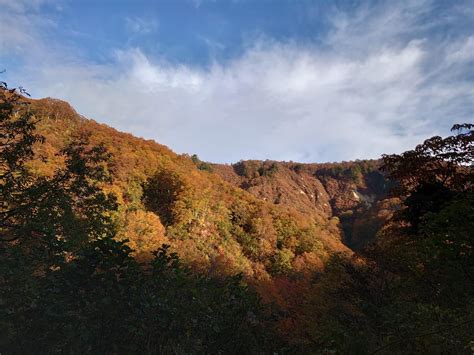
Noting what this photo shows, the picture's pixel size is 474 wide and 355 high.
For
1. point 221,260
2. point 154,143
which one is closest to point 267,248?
point 221,260

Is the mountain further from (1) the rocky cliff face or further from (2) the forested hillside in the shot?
(1) the rocky cliff face

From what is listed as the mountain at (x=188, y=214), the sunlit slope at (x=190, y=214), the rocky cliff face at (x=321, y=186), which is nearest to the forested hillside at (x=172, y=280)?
the mountain at (x=188, y=214)

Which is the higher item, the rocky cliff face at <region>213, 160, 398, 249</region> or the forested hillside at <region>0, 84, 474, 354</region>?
the rocky cliff face at <region>213, 160, 398, 249</region>

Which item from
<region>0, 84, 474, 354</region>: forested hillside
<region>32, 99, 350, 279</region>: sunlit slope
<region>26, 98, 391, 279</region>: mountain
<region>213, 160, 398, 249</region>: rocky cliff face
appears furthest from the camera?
<region>213, 160, 398, 249</region>: rocky cliff face

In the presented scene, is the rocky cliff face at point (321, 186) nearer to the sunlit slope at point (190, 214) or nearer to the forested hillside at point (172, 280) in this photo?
the sunlit slope at point (190, 214)

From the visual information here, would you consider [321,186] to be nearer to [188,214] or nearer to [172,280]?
[188,214]

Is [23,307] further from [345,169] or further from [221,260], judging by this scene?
[345,169]

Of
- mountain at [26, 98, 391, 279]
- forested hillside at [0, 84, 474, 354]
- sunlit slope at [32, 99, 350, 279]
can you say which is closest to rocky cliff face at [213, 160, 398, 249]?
sunlit slope at [32, 99, 350, 279]

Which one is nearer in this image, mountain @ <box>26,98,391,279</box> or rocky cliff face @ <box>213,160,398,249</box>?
mountain @ <box>26,98,391,279</box>

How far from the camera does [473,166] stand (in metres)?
12.5

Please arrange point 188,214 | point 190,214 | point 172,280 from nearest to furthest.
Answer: point 172,280, point 188,214, point 190,214

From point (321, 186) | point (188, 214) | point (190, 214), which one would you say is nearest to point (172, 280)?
point (188, 214)

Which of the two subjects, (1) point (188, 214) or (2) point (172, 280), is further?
(1) point (188, 214)

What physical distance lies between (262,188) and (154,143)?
267ft
